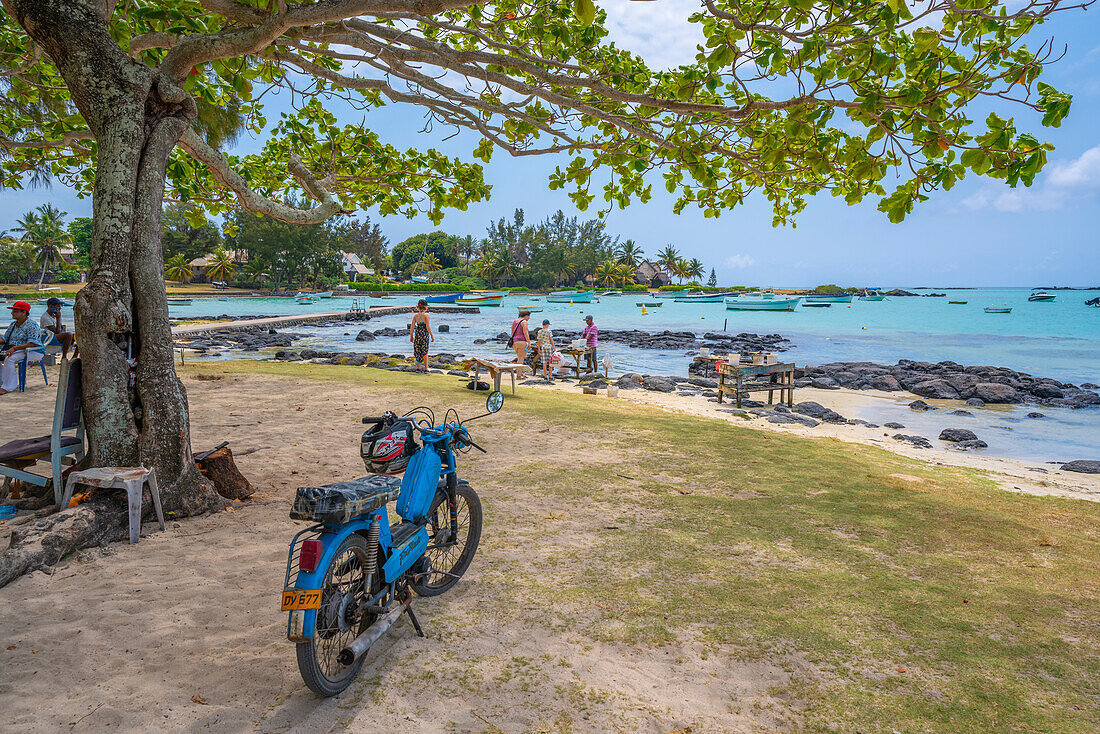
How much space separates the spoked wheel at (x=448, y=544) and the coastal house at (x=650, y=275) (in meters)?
105

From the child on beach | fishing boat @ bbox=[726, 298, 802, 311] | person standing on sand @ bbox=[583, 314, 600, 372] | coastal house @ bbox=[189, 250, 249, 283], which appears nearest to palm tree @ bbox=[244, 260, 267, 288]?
coastal house @ bbox=[189, 250, 249, 283]

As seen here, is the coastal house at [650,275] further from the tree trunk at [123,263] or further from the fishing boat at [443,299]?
the tree trunk at [123,263]

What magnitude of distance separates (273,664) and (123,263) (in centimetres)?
312

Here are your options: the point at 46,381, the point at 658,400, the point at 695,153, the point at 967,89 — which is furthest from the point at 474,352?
the point at 967,89

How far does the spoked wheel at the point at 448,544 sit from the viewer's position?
11.5 ft

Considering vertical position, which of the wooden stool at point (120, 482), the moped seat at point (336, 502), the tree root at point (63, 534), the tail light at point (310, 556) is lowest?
the tree root at point (63, 534)

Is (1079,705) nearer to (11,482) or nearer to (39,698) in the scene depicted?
(39,698)

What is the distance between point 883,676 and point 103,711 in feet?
11.3

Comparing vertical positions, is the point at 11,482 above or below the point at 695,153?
below

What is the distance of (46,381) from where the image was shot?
10.0m

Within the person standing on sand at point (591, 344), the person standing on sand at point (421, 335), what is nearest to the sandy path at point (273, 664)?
the person standing on sand at point (421, 335)

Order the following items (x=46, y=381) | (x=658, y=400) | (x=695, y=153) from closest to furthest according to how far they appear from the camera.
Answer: (x=695, y=153)
(x=46, y=381)
(x=658, y=400)

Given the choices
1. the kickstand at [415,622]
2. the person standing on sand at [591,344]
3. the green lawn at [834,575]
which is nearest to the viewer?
the green lawn at [834,575]

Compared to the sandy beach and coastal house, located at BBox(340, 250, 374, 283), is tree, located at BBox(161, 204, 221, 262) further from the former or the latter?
the sandy beach
